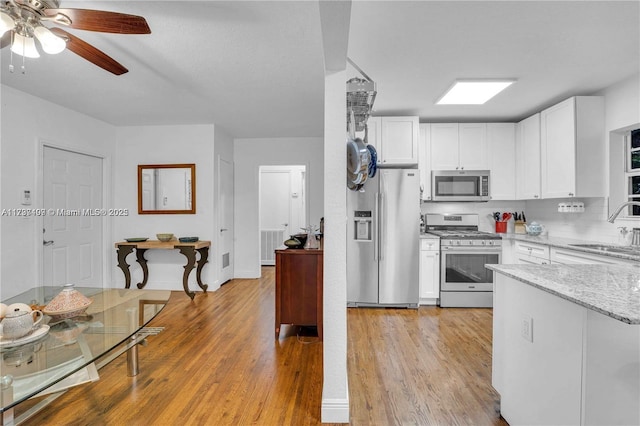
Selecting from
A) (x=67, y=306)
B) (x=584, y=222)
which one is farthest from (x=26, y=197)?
(x=584, y=222)

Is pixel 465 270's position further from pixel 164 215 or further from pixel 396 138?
pixel 164 215

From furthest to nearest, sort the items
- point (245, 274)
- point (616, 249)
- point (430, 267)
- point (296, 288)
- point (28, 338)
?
point (245, 274) → point (430, 267) → point (296, 288) → point (616, 249) → point (28, 338)

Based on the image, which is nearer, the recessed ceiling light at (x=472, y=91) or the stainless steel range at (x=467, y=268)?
the recessed ceiling light at (x=472, y=91)

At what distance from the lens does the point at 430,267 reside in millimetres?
3900

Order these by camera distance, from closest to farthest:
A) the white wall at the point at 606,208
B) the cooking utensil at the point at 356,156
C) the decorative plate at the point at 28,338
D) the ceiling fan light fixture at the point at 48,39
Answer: the decorative plate at the point at 28,338
the ceiling fan light fixture at the point at 48,39
the cooking utensil at the point at 356,156
the white wall at the point at 606,208

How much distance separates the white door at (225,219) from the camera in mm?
4901

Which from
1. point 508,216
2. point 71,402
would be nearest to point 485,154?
point 508,216

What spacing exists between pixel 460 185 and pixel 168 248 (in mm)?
4087

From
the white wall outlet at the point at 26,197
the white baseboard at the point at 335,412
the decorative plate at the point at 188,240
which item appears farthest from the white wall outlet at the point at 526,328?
the white wall outlet at the point at 26,197

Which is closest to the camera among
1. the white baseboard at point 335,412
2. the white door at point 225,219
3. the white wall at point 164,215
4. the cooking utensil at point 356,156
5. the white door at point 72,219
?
the white baseboard at point 335,412

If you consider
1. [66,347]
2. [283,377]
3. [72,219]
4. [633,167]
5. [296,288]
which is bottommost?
[283,377]

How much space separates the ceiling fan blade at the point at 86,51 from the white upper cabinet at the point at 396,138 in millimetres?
2806

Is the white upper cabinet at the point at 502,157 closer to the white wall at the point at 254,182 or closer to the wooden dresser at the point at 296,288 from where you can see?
the white wall at the point at 254,182

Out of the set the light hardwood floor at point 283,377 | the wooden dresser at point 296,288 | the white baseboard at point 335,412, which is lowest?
the light hardwood floor at point 283,377
